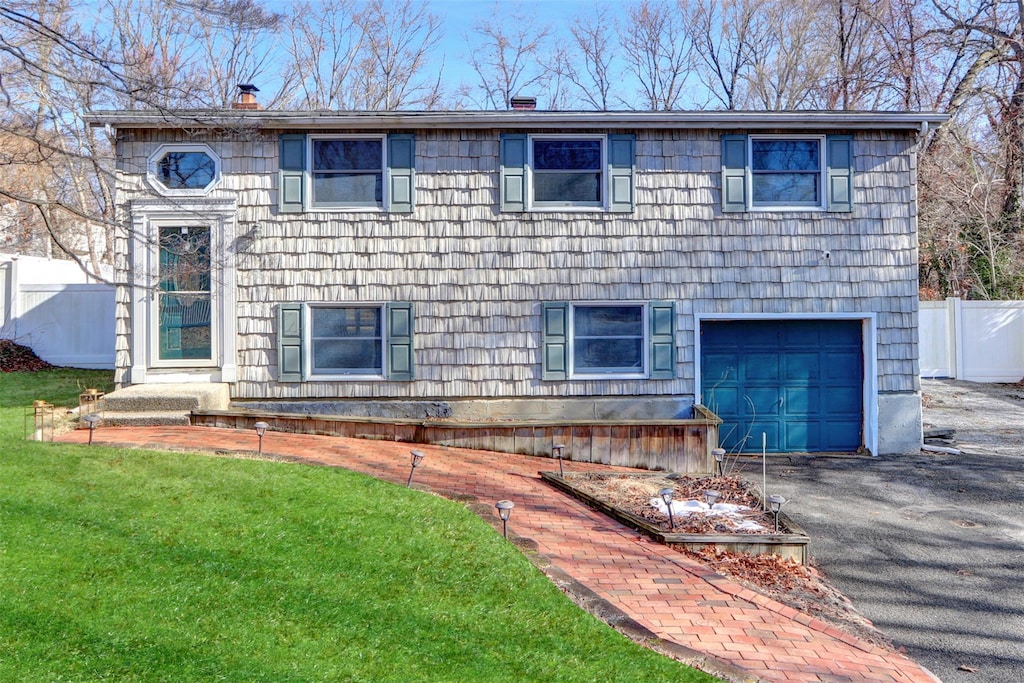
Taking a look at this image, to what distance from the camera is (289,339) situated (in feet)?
35.6

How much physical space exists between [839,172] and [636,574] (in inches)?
307

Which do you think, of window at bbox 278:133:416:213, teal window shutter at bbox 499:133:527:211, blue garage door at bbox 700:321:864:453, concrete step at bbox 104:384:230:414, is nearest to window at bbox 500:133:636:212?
teal window shutter at bbox 499:133:527:211

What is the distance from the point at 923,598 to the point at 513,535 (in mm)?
2957

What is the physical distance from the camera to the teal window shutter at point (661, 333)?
435 inches

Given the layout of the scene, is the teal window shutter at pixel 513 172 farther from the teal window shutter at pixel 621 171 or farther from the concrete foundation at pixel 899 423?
the concrete foundation at pixel 899 423

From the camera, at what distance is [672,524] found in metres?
6.54

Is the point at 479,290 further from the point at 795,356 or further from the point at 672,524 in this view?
the point at 672,524

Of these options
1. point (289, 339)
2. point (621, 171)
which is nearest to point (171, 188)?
point (289, 339)

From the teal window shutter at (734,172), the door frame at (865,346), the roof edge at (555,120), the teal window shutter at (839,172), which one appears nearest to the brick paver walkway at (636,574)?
the door frame at (865,346)

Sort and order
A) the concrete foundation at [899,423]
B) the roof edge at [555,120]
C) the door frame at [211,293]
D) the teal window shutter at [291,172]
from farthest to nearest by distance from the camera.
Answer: the concrete foundation at [899,423] < the teal window shutter at [291,172] < the door frame at [211,293] < the roof edge at [555,120]

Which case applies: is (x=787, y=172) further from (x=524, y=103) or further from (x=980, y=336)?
(x=980, y=336)

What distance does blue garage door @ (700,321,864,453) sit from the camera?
11.4 m

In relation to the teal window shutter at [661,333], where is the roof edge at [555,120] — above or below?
above

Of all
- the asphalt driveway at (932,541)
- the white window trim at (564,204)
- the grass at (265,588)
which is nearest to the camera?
the grass at (265,588)
